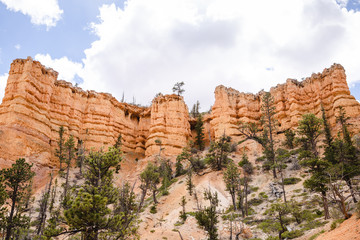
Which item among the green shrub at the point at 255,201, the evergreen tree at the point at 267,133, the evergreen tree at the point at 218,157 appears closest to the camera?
the green shrub at the point at 255,201

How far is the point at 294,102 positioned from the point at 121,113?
4340cm

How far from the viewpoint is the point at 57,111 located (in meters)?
58.0

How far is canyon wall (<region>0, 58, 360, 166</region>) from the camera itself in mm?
48906

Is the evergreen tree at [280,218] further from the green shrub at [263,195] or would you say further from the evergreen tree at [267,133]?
the evergreen tree at [267,133]

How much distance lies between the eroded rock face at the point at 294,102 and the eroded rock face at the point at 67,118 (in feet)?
36.3

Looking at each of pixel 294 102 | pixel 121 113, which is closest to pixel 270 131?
pixel 294 102

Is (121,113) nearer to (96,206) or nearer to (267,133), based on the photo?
(267,133)

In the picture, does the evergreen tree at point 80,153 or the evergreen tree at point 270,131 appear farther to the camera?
the evergreen tree at point 80,153

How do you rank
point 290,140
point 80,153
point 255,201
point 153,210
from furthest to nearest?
point 80,153, point 290,140, point 153,210, point 255,201

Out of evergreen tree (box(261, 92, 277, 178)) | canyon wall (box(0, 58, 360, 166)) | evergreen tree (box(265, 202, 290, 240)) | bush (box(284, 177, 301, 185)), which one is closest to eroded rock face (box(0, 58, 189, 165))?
canyon wall (box(0, 58, 360, 166))

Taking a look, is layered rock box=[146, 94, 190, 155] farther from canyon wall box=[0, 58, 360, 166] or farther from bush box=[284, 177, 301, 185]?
bush box=[284, 177, 301, 185]

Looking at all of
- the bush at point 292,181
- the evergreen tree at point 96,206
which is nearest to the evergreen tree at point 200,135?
the bush at point 292,181

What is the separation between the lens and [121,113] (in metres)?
70.7

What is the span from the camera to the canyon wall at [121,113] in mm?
48906
